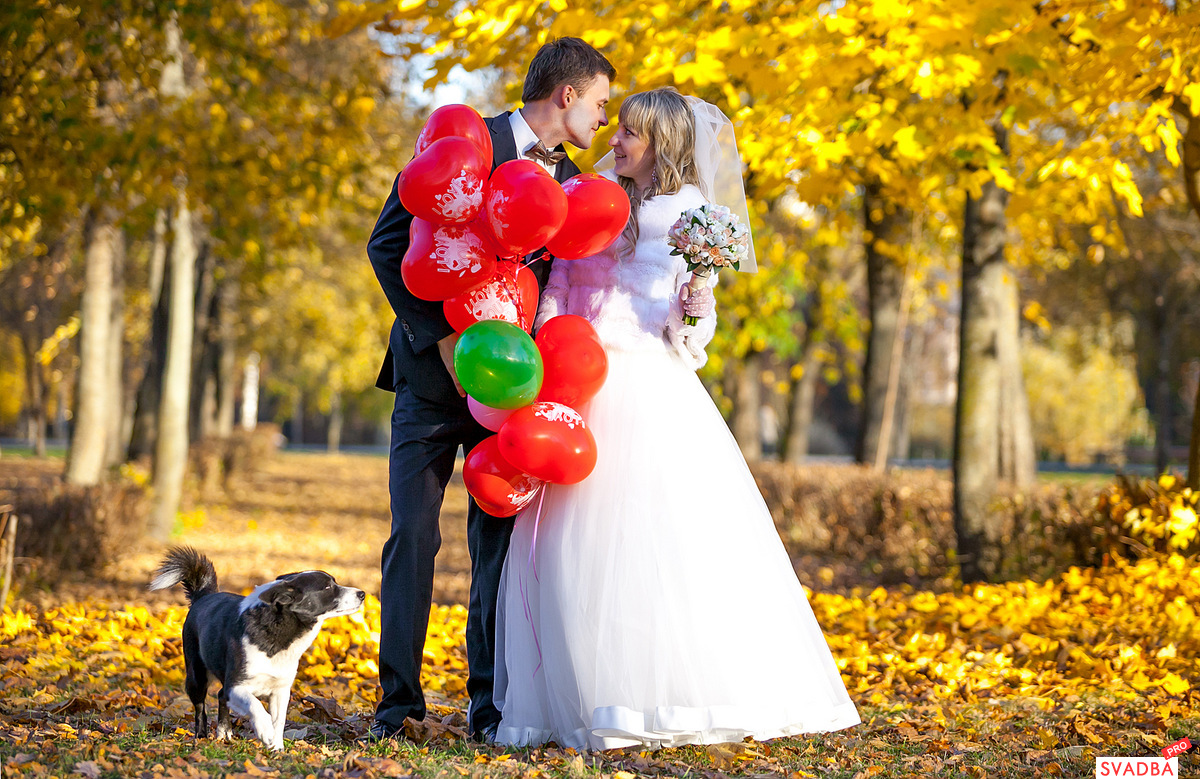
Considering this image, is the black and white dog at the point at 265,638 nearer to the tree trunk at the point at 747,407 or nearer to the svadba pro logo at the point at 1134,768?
A: the svadba pro logo at the point at 1134,768

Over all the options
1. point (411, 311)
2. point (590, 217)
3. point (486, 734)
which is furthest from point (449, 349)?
point (486, 734)

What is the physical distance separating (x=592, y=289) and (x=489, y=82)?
1392cm

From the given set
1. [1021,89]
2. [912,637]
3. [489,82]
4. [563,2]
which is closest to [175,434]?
[563,2]

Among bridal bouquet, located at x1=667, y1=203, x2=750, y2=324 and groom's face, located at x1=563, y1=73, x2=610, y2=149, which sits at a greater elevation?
groom's face, located at x1=563, y1=73, x2=610, y2=149

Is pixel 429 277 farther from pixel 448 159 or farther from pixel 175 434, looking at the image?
pixel 175 434

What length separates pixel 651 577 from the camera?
3.02 m

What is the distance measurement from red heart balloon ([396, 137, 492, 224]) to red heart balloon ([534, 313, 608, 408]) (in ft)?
1.48

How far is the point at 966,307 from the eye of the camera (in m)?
7.08

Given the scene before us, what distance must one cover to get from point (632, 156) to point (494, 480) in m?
1.17

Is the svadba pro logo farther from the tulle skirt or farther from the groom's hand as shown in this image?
the groom's hand

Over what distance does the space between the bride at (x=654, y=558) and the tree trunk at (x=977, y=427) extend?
4.23 m

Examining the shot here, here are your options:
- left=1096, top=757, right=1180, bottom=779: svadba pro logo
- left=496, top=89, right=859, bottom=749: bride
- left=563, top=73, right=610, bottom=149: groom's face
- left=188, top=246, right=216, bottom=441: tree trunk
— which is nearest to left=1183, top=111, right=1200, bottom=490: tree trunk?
left=1096, top=757, right=1180, bottom=779: svadba pro logo

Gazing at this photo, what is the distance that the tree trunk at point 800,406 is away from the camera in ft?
46.9

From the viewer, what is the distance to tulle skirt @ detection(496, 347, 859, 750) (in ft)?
9.58
